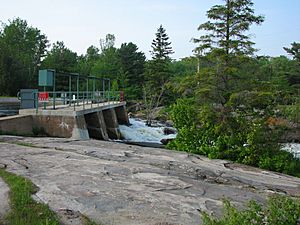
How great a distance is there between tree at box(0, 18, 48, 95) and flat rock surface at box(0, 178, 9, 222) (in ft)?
132

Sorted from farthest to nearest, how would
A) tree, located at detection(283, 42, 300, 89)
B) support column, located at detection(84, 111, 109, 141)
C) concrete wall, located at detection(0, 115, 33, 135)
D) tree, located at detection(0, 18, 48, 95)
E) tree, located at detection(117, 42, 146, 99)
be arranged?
tree, located at detection(117, 42, 146, 99)
tree, located at detection(283, 42, 300, 89)
tree, located at detection(0, 18, 48, 95)
support column, located at detection(84, 111, 109, 141)
concrete wall, located at detection(0, 115, 33, 135)

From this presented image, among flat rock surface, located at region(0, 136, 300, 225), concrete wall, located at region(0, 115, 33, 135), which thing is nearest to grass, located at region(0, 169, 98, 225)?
flat rock surface, located at region(0, 136, 300, 225)

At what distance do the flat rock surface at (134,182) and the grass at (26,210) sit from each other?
21cm

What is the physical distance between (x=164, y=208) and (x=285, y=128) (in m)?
8.16

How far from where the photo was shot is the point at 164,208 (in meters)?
5.66

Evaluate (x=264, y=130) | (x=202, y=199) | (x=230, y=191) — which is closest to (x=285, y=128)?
(x=264, y=130)

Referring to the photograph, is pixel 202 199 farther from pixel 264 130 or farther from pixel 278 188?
pixel 264 130

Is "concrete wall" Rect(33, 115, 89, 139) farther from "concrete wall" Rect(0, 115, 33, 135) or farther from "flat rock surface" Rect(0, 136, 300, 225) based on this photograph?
"flat rock surface" Rect(0, 136, 300, 225)

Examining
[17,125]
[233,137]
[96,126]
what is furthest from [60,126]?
[233,137]

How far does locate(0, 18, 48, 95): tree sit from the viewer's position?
4416 cm

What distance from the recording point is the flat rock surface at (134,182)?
18.1 ft

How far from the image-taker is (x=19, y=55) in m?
51.9

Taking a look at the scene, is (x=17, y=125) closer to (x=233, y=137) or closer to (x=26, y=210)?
(x=233, y=137)

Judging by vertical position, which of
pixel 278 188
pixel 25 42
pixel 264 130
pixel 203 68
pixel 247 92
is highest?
pixel 25 42
